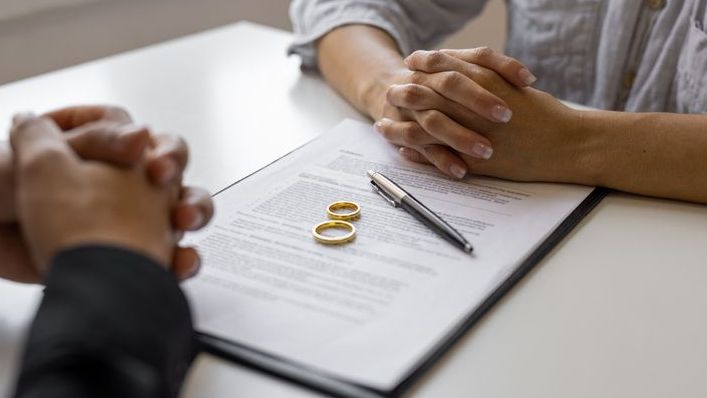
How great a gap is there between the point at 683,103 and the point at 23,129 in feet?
2.64

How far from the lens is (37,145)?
21.9 inches

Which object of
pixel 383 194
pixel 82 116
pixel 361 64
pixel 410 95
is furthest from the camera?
pixel 361 64

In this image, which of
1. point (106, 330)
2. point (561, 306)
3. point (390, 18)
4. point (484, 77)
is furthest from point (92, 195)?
point (390, 18)

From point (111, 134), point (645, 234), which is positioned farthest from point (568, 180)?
point (111, 134)

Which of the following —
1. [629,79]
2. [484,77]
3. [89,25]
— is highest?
[484,77]

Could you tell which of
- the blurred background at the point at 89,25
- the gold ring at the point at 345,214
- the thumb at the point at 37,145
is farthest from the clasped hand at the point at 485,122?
the blurred background at the point at 89,25

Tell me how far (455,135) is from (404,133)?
6cm

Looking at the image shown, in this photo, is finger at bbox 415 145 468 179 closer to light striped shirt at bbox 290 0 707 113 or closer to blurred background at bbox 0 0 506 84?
light striped shirt at bbox 290 0 707 113

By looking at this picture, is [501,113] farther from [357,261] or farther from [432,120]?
[357,261]

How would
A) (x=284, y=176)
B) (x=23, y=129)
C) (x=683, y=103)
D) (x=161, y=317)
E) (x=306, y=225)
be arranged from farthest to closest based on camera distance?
(x=683, y=103) → (x=284, y=176) → (x=306, y=225) → (x=23, y=129) → (x=161, y=317)

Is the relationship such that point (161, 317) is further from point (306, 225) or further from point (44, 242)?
point (306, 225)

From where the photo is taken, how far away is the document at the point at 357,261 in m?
0.55

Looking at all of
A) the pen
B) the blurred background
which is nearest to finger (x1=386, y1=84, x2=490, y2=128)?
the pen

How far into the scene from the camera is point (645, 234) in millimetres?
712
